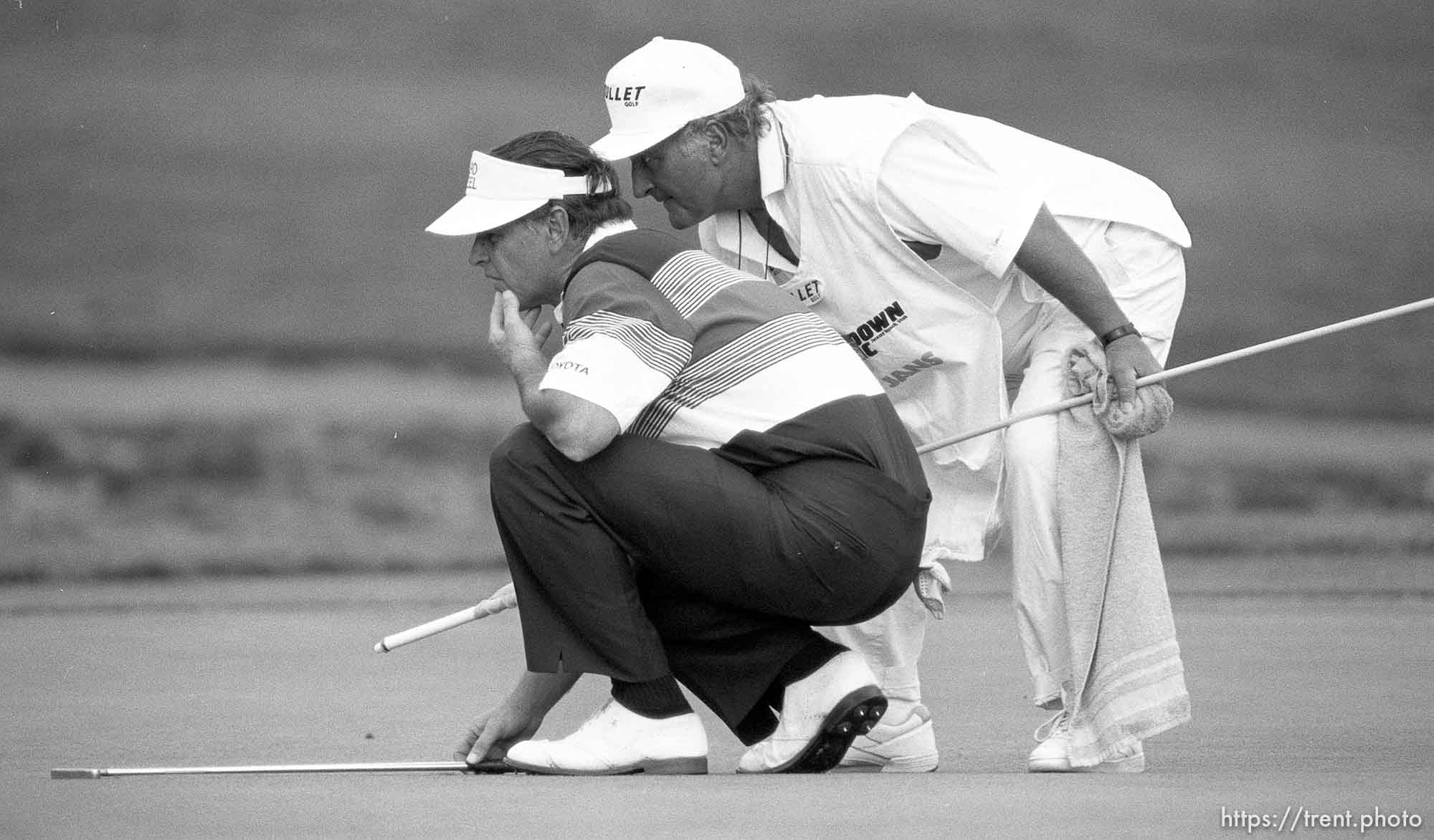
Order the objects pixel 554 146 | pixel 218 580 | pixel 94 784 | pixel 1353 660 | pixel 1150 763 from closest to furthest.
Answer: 1. pixel 94 784
2. pixel 554 146
3. pixel 1150 763
4. pixel 1353 660
5. pixel 218 580

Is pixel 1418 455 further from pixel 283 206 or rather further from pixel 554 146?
pixel 554 146

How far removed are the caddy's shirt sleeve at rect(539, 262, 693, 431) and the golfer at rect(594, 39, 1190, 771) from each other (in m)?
0.33

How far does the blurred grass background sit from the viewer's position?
603cm

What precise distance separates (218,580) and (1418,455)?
372 centimetres

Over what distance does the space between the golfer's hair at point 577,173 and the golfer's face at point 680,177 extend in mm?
99

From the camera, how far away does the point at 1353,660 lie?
13.2 feet

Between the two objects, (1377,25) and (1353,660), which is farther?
(1377,25)

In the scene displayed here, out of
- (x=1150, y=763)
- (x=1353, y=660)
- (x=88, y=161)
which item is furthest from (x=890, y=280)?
(x=88, y=161)

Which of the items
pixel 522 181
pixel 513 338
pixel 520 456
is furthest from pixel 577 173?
pixel 520 456

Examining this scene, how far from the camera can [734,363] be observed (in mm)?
2568

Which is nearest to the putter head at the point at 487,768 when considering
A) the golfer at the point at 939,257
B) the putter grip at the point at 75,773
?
the putter grip at the point at 75,773

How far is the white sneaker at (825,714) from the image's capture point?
2.61 meters

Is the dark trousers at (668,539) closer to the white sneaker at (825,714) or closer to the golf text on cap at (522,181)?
the white sneaker at (825,714)

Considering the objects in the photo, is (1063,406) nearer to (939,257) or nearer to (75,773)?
(939,257)
